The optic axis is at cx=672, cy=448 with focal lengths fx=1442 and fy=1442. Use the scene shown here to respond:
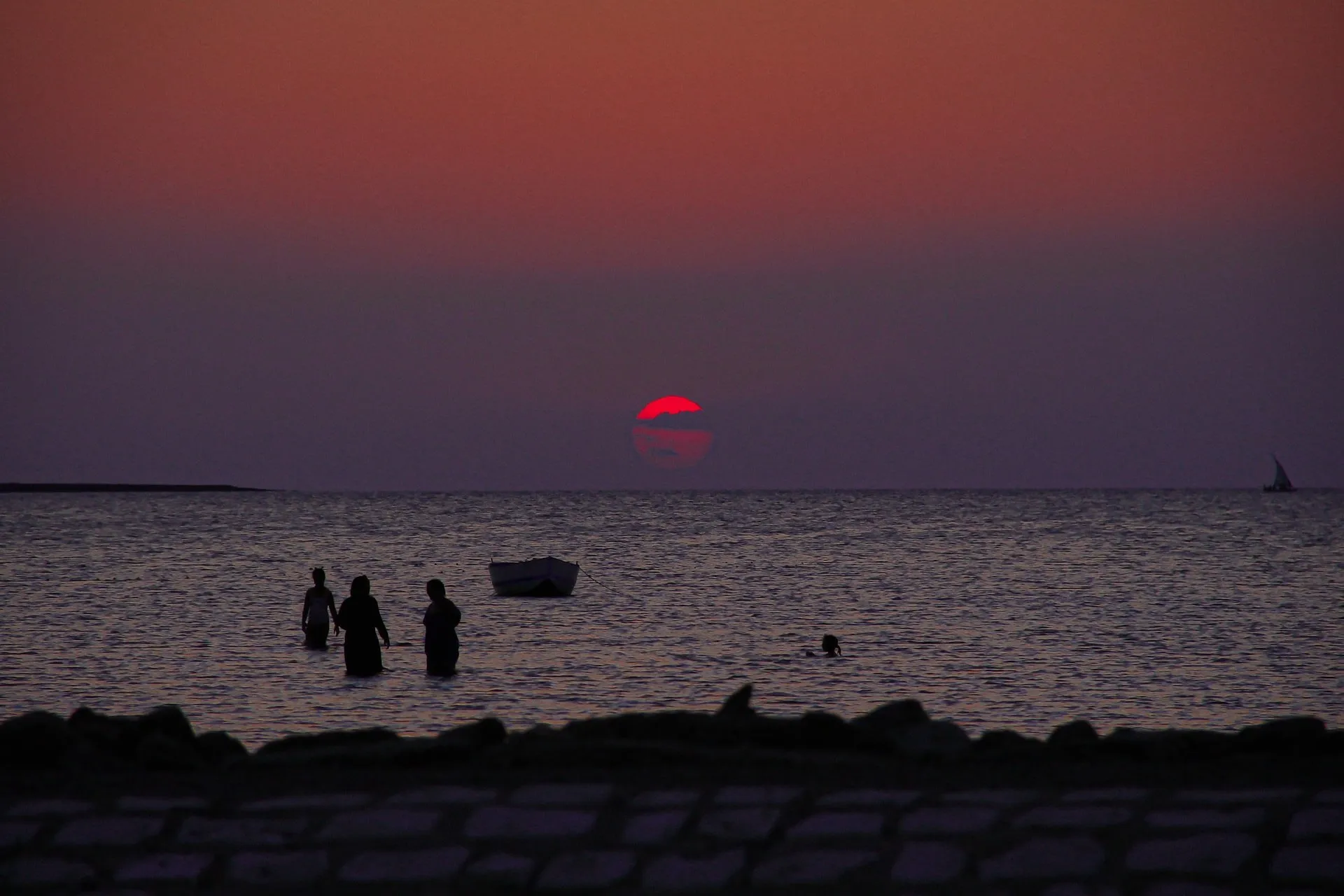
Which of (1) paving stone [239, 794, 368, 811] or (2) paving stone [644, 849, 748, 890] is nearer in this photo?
(2) paving stone [644, 849, 748, 890]

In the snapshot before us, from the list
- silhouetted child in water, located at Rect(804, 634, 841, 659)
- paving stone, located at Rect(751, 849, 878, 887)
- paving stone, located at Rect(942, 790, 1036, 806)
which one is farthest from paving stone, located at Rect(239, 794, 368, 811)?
silhouetted child in water, located at Rect(804, 634, 841, 659)

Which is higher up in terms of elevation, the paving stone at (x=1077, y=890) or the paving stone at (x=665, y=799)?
the paving stone at (x=665, y=799)

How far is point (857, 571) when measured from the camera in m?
69.9

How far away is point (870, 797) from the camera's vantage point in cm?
651

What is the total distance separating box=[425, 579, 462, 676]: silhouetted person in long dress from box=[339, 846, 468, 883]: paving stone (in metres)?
15.5

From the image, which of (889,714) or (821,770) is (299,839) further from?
(889,714)

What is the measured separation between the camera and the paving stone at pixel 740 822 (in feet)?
20.4

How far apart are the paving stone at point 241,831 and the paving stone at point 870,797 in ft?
7.80

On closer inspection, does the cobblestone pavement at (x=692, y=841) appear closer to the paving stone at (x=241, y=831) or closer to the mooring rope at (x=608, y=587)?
the paving stone at (x=241, y=831)

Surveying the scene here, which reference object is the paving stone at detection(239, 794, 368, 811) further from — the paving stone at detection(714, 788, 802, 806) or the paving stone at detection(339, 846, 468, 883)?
the paving stone at detection(714, 788, 802, 806)

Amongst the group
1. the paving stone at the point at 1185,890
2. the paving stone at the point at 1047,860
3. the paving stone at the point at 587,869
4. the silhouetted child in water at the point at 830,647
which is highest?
the paving stone at the point at 1047,860

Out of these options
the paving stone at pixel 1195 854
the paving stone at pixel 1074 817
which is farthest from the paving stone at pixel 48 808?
the paving stone at pixel 1195 854

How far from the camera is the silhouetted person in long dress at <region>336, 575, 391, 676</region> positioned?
2197cm

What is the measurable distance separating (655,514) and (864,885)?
167748 mm
